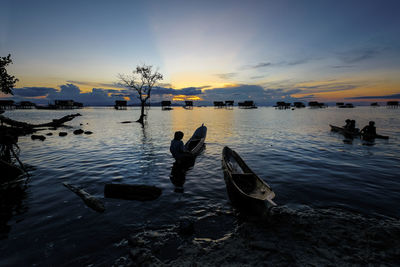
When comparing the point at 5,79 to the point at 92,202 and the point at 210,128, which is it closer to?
the point at 92,202

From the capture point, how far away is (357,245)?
15.9 feet

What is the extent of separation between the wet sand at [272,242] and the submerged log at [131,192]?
208cm

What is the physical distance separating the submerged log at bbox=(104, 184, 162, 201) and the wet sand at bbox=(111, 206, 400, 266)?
2.08 metres

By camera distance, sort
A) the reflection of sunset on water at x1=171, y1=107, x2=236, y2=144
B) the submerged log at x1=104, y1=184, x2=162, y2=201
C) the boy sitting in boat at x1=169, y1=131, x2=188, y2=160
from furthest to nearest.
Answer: the reflection of sunset on water at x1=171, y1=107, x2=236, y2=144 < the boy sitting in boat at x1=169, y1=131, x2=188, y2=160 < the submerged log at x1=104, y1=184, x2=162, y2=201

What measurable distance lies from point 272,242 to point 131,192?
557cm

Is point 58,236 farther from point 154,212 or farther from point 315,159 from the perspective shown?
point 315,159

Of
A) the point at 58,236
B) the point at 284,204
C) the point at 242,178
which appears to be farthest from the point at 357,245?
the point at 58,236

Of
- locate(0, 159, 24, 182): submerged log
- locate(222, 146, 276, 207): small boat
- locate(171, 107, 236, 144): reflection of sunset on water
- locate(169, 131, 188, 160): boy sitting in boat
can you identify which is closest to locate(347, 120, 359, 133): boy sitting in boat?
locate(171, 107, 236, 144): reflection of sunset on water

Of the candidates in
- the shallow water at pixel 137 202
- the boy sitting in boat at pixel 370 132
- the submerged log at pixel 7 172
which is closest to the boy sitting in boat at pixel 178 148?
the shallow water at pixel 137 202

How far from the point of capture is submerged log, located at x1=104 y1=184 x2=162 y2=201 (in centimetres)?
742

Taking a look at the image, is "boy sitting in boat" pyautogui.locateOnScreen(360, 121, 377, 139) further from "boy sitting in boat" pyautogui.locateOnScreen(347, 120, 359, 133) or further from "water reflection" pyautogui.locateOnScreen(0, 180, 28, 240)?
"water reflection" pyautogui.locateOnScreen(0, 180, 28, 240)

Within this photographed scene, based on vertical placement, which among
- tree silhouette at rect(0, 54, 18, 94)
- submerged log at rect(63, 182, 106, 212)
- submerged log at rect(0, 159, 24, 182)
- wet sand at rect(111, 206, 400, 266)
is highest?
tree silhouette at rect(0, 54, 18, 94)

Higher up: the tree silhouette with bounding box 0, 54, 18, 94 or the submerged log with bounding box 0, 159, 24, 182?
the tree silhouette with bounding box 0, 54, 18, 94

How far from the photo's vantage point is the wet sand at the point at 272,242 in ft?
14.4
